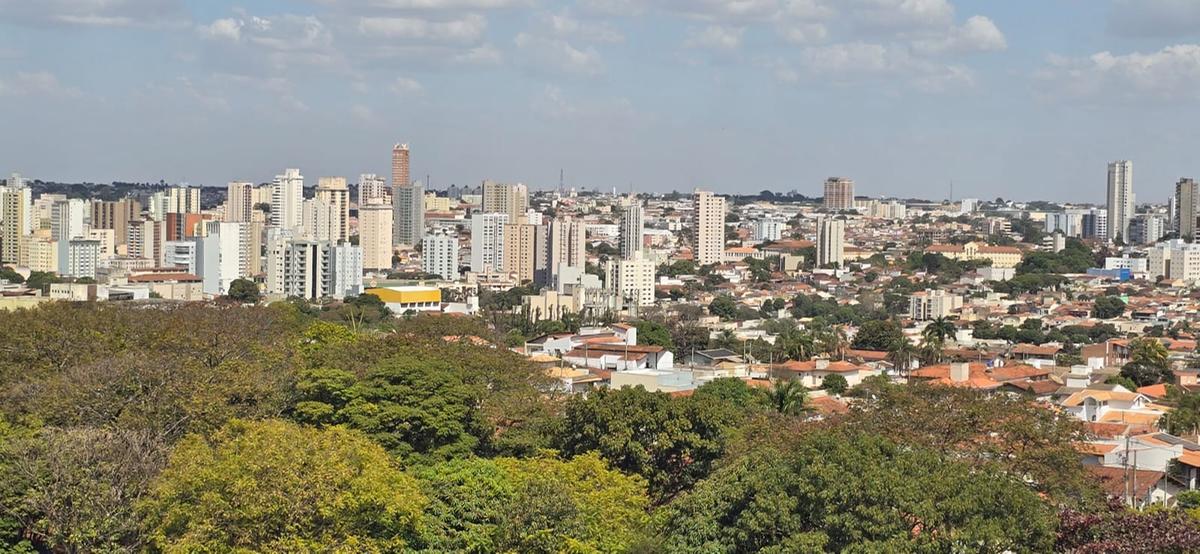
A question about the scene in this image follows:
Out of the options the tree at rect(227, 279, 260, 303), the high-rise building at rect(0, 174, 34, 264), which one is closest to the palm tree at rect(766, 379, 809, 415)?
the tree at rect(227, 279, 260, 303)

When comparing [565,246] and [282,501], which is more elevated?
[565,246]

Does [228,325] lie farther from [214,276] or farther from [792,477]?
[214,276]

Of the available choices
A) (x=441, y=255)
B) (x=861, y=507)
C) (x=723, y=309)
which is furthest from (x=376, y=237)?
(x=861, y=507)

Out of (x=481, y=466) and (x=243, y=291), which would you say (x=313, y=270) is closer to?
(x=243, y=291)

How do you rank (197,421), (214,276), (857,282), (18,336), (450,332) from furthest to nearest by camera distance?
(857,282) < (214,276) < (450,332) < (18,336) < (197,421)

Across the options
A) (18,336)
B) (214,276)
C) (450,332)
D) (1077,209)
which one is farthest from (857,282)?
(1077,209)

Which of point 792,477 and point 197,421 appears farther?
point 197,421
